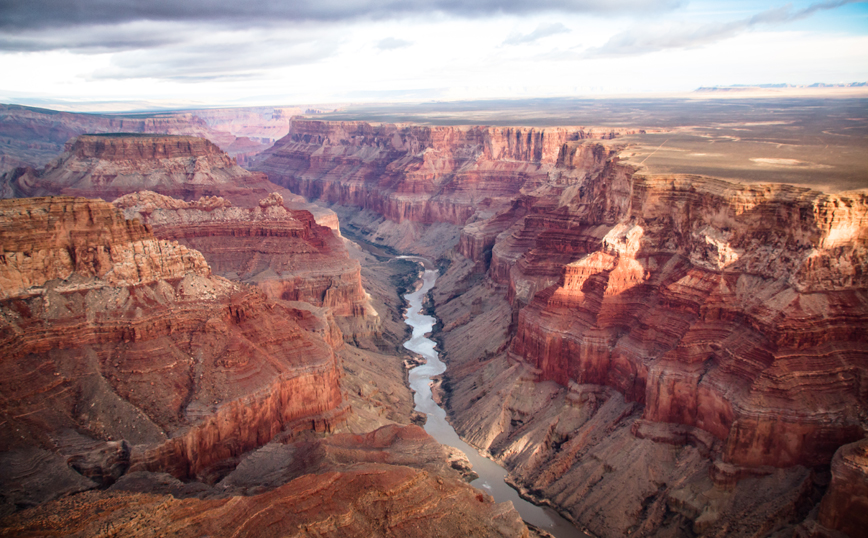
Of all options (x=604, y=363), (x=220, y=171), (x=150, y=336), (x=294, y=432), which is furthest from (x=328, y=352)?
(x=220, y=171)

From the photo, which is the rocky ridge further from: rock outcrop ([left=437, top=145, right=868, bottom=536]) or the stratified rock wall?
the stratified rock wall

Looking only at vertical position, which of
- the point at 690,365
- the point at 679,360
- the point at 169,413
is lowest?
the point at 690,365

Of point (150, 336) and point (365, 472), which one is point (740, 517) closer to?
point (365, 472)

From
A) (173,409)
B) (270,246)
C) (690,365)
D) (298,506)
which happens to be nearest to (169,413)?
(173,409)

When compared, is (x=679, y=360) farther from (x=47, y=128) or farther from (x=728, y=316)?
(x=47, y=128)

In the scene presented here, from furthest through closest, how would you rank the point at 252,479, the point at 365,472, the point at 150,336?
the point at 150,336
the point at 252,479
the point at 365,472

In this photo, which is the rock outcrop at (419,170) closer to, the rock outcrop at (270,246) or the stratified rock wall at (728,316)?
the rock outcrop at (270,246)
